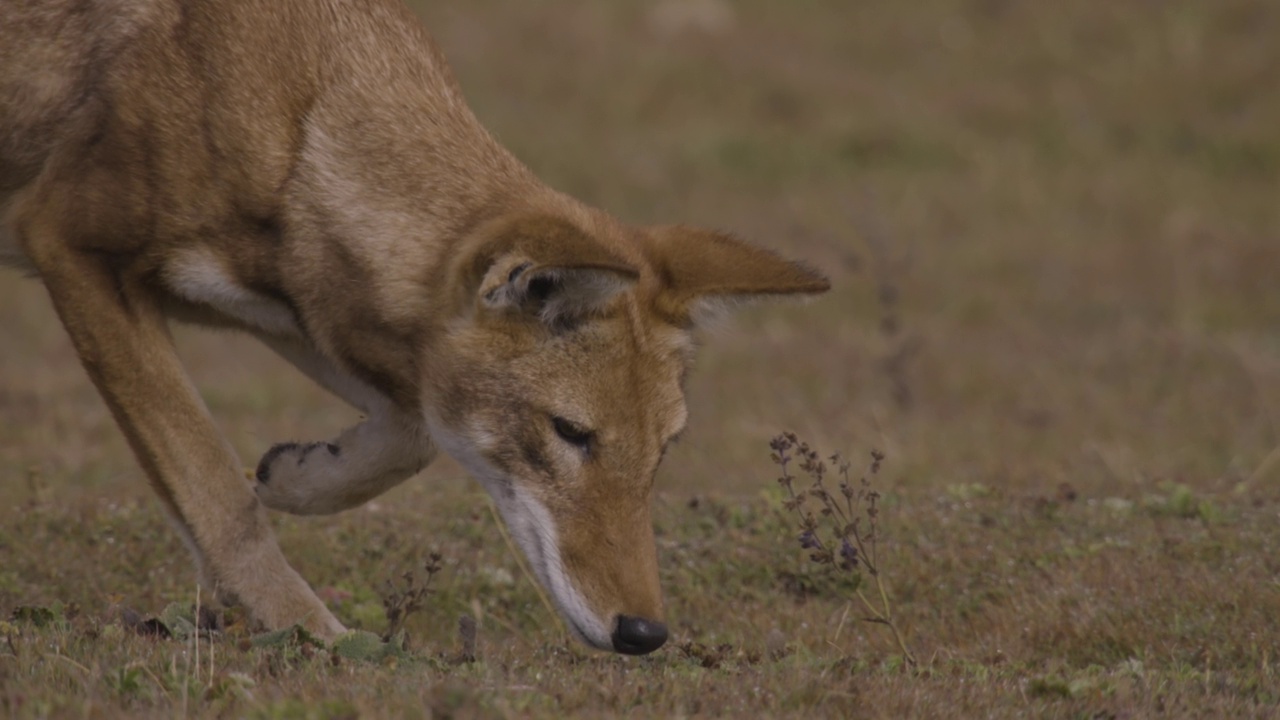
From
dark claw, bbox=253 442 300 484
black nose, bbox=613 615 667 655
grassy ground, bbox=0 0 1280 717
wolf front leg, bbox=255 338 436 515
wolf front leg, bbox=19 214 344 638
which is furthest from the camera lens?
dark claw, bbox=253 442 300 484

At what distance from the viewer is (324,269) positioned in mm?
5559

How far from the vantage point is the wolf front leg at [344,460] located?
591cm

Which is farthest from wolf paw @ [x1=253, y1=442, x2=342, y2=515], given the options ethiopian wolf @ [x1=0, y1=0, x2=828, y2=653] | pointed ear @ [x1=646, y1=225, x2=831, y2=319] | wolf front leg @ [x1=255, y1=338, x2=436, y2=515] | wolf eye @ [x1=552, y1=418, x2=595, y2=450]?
pointed ear @ [x1=646, y1=225, x2=831, y2=319]

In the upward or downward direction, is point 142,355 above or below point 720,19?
below

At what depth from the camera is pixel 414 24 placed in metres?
6.23

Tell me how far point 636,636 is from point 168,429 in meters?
1.75

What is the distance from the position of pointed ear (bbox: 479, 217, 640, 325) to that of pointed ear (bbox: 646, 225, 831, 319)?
424 millimetres

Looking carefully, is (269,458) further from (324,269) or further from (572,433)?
(572,433)

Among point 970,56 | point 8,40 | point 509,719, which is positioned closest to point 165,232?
point 8,40

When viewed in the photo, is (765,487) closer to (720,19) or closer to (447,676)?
(447,676)

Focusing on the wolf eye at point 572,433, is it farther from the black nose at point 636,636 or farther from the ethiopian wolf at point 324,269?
the black nose at point 636,636

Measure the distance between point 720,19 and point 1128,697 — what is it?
17.5 meters

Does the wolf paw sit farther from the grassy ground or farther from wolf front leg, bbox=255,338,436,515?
the grassy ground

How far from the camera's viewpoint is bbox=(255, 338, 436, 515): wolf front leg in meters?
5.91
